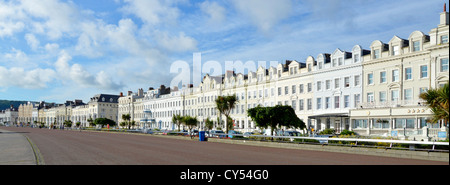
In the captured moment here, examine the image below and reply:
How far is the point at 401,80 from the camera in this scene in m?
44.7

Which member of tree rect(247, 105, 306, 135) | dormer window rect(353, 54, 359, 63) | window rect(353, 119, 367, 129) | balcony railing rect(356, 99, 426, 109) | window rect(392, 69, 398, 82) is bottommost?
window rect(353, 119, 367, 129)

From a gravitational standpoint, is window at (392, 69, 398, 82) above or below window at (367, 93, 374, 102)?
above

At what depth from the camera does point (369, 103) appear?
153 ft

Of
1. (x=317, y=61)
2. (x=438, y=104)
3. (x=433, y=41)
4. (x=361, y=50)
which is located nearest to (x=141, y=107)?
(x=317, y=61)

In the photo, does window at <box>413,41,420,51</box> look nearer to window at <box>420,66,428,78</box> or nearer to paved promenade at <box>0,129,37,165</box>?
window at <box>420,66,428,78</box>

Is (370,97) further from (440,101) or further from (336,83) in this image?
(440,101)

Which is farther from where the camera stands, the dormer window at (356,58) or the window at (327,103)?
the window at (327,103)

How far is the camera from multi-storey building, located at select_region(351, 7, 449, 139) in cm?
3975

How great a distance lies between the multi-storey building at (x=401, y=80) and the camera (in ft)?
130

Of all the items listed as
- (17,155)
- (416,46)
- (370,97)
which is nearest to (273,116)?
(370,97)

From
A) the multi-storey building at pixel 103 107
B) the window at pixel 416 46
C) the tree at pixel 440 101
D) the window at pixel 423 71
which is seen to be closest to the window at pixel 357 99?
the window at pixel 423 71

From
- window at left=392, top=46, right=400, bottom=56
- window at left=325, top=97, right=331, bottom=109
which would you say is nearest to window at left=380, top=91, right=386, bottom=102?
window at left=392, top=46, right=400, bottom=56

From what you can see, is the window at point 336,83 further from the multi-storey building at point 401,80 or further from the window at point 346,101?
the multi-storey building at point 401,80
